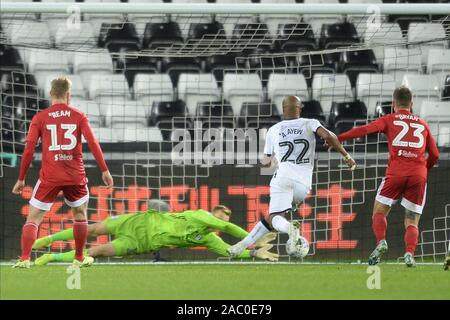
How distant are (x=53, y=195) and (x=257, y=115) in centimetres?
435

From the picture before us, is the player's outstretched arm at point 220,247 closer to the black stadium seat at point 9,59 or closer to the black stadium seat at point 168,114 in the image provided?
the black stadium seat at point 168,114

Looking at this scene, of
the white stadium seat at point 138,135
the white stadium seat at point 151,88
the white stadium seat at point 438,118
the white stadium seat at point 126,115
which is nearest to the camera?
the white stadium seat at point 138,135

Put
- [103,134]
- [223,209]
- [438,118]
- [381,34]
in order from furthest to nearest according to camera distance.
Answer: [438,118], [103,134], [381,34], [223,209]

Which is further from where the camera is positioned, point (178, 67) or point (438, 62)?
point (178, 67)

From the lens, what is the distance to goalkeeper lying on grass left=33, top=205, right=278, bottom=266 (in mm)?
11578

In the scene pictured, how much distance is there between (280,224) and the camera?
10547mm

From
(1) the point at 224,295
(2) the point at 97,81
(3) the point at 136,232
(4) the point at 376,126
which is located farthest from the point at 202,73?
(1) the point at 224,295

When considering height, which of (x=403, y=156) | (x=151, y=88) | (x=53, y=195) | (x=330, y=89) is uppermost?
(x=151, y=88)

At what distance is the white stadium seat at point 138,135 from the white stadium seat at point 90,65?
7.19ft

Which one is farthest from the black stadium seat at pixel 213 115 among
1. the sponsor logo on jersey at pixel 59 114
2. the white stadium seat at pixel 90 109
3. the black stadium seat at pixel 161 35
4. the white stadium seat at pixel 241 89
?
the sponsor logo on jersey at pixel 59 114

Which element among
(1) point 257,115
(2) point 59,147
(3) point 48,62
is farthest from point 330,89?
(2) point 59,147

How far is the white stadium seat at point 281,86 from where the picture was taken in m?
14.8

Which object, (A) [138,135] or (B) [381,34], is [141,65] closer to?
(A) [138,135]

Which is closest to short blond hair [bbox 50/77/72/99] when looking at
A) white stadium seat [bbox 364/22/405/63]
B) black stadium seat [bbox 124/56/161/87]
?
white stadium seat [bbox 364/22/405/63]
